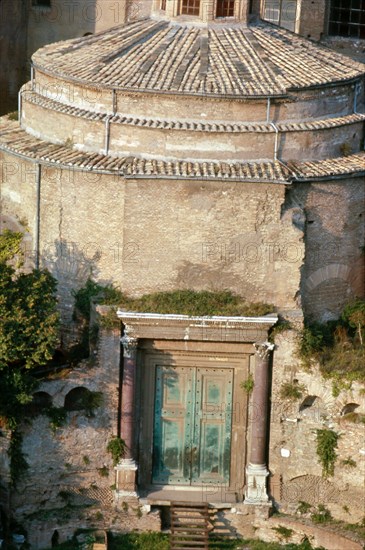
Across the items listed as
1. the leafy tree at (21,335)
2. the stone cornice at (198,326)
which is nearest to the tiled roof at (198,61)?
the leafy tree at (21,335)

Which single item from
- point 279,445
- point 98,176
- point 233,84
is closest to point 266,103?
point 233,84

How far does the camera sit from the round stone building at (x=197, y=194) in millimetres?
44438

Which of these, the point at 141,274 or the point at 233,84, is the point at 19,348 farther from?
the point at 233,84

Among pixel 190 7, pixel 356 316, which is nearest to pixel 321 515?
pixel 356 316

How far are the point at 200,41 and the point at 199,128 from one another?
11.0 feet

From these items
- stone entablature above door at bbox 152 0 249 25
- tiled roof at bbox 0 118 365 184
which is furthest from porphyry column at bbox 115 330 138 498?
stone entablature above door at bbox 152 0 249 25

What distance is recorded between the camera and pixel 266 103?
4484 centimetres

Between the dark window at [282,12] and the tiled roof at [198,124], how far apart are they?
10.6m

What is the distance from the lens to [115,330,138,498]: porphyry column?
44625mm

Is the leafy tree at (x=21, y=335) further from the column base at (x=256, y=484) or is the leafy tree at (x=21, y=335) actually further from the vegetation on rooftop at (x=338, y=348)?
the vegetation on rooftop at (x=338, y=348)

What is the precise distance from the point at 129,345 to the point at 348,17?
1627 cm

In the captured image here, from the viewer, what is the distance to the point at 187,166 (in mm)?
44406

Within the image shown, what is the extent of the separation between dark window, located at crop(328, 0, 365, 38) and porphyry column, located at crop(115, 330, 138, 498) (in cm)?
1585

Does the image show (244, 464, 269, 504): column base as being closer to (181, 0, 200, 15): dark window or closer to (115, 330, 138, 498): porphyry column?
(115, 330, 138, 498): porphyry column
